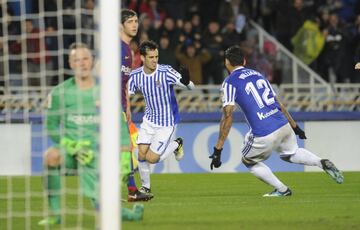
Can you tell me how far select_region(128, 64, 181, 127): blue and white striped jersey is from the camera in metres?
13.8

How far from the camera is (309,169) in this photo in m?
19.1

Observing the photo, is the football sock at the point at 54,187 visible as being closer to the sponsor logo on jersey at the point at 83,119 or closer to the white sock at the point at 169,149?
the sponsor logo on jersey at the point at 83,119

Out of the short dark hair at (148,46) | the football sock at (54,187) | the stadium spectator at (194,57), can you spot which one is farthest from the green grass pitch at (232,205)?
the stadium spectator at (194,57)

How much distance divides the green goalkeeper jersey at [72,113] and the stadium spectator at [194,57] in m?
10.7

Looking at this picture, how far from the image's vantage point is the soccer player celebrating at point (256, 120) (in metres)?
12.9

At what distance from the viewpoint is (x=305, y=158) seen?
42.9ft

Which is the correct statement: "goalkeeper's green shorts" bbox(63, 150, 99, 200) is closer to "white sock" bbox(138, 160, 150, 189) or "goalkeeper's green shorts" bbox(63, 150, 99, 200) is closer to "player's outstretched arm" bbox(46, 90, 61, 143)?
"player's outstretched arm" bbox(46, 90, 61, 143)

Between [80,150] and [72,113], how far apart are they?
16.2 inches

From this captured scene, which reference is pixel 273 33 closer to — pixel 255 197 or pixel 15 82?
pixel 15 82

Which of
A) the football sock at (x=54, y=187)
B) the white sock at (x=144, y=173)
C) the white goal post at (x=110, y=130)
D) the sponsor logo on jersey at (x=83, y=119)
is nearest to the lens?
the white goal post at (x=110, y=130)

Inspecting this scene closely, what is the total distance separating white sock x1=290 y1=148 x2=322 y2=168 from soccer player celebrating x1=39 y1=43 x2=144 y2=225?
11.5 ft

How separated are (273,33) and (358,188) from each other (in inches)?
349

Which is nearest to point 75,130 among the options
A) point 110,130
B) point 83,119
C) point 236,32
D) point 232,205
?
point 83,119

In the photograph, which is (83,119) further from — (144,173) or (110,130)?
(144,173)
